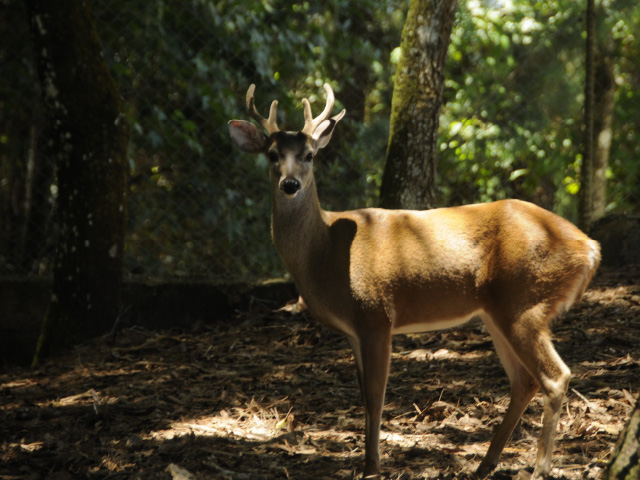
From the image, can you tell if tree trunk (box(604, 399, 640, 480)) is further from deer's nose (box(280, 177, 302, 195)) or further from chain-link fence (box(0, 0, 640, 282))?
chain-link fence (box(0, 0, 640, 282))

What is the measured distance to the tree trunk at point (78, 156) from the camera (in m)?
6.43

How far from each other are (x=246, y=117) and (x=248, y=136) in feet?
8.75

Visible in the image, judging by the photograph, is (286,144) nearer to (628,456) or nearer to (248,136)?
(248,136)

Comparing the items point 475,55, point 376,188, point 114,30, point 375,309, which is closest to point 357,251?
point 375,309

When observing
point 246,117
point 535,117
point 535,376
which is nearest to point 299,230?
point 535,376

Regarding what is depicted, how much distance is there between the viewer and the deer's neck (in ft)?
14.4

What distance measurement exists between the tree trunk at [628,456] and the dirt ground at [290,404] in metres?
1.11

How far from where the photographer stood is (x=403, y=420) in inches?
182

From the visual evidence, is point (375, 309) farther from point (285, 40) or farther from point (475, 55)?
point (475, 55)

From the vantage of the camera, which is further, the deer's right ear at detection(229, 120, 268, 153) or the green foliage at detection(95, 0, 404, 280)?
the green foliage at detection(95, 0, 404, 280)

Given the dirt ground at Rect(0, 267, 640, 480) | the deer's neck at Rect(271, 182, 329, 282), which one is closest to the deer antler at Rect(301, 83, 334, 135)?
the deer's neck at Rect(271, 182, 329, 282)

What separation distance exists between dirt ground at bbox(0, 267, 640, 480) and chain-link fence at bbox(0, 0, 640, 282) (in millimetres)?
947

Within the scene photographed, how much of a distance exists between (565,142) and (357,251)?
400 cm

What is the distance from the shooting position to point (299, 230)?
4.45 metres
